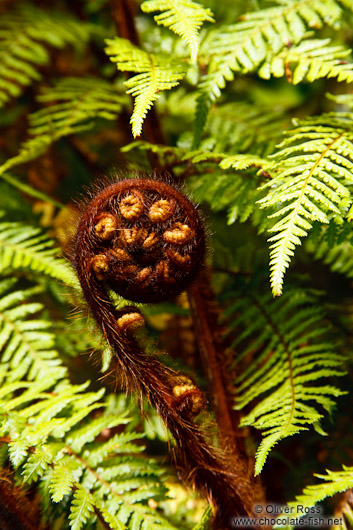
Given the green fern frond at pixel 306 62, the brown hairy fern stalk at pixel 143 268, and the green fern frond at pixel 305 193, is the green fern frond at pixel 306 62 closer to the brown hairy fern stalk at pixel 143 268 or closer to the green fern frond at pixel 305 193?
the green fern frond at pixel 305 193

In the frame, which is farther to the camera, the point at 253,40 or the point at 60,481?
the point at 253,40

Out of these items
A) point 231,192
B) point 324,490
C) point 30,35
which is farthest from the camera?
point 30,35

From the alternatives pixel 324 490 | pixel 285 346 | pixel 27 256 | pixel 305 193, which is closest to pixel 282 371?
pixel 285 346

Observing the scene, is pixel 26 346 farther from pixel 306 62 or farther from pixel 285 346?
pixel 306 62

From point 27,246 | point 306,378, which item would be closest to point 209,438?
point 306,378

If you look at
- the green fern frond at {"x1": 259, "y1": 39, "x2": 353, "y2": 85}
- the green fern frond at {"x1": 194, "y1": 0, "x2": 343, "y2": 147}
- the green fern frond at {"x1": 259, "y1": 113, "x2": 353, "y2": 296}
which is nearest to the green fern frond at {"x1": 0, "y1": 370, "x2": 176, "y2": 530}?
the green fern frond at {"x1": 259, "y1": 113, "x2": 353, "y2": 296}

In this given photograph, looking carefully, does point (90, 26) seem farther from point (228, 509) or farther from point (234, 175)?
point (228, 509)
